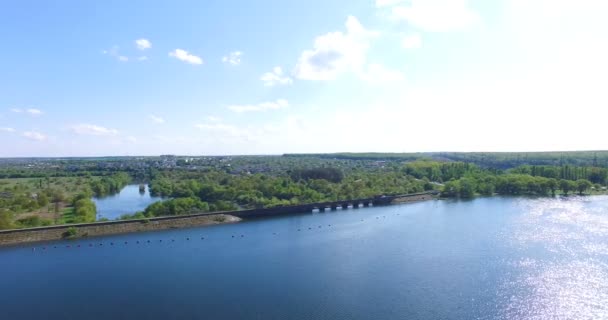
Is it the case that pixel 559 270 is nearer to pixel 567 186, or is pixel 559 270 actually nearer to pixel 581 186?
pixel 567 186

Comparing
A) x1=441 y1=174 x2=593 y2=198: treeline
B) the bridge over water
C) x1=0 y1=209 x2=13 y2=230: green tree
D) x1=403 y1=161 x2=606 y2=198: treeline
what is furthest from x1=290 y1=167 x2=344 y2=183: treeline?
x1=0 y1=209 x2=13 y2=230: green tree

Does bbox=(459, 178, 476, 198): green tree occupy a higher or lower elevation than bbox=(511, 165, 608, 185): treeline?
lower

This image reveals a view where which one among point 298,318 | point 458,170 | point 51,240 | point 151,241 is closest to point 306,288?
point 298,318

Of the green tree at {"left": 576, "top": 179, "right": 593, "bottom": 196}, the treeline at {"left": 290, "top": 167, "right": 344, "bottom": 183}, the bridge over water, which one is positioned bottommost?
the bridge over water

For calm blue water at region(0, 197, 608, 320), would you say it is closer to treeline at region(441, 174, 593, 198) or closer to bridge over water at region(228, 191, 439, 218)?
bridge over water at region(228, 191, 439, 218)

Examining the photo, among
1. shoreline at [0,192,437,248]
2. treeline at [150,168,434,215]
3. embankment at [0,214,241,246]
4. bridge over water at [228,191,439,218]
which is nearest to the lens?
embankment at [0,214,241,246]

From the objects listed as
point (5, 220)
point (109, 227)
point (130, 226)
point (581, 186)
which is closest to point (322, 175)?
point (130, 226)

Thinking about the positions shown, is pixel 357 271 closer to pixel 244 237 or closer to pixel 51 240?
pixel 244 237
